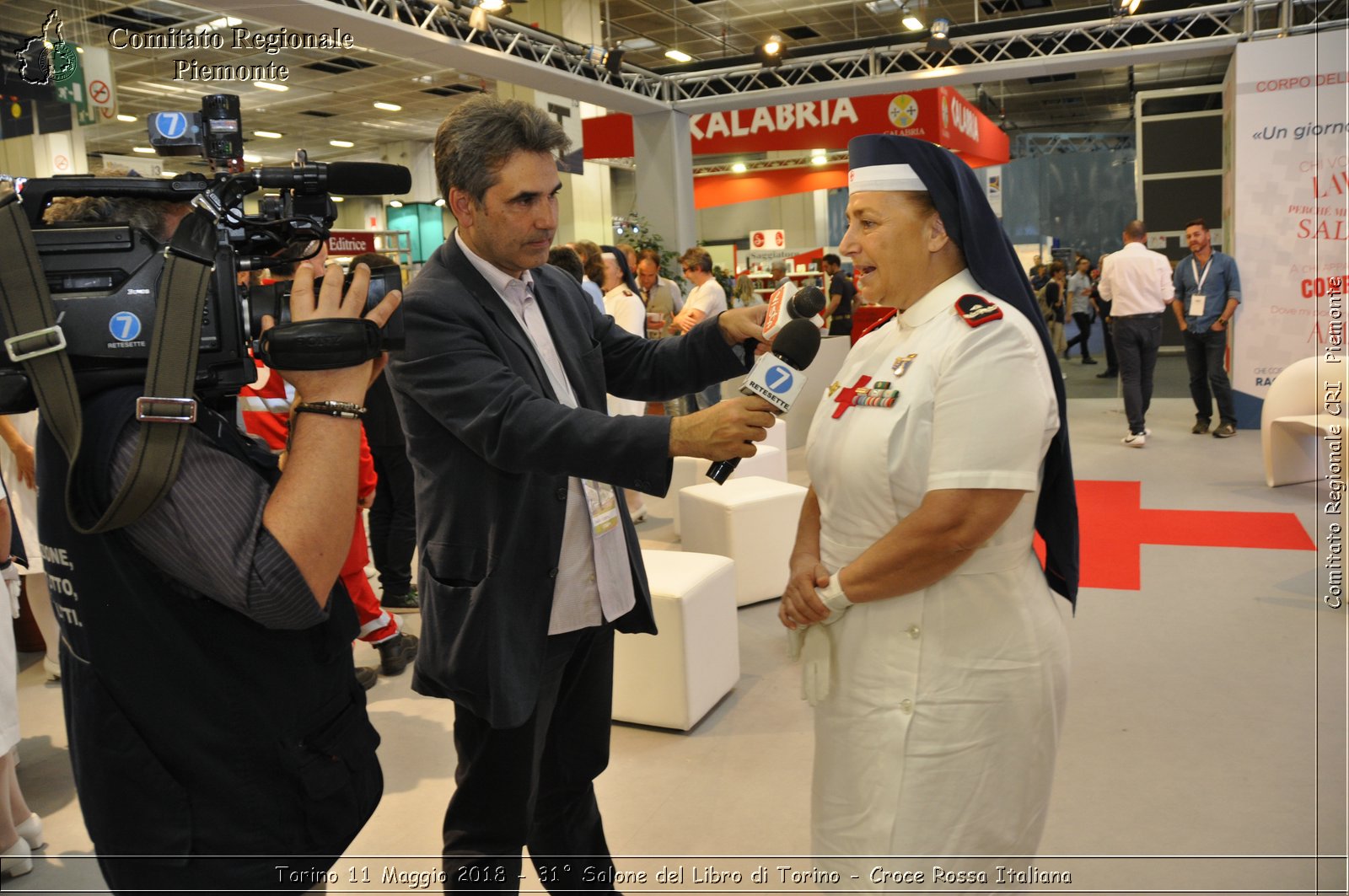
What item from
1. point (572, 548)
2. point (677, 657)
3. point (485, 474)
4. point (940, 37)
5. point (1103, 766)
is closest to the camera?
point (485, 474)

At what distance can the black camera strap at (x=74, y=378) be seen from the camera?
1060 mm

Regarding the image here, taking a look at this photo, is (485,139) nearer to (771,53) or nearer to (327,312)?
(327,312)

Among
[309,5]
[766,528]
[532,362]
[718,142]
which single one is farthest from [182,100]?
[532,362]

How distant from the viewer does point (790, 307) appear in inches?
73.1

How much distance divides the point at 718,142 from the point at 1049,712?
464 inches

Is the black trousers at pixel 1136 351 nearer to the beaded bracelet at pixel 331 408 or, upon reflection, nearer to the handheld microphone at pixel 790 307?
the handheld microphone at pixel 790 307

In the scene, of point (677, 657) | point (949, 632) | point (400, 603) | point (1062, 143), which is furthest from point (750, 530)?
point (1062, 143)

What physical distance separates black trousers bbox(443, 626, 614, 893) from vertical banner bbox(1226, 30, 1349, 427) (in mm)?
8183

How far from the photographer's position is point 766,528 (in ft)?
15.4

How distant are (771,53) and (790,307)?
997 cm

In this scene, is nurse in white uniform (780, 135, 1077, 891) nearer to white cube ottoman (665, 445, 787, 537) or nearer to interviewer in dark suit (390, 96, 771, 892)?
interviewer in dark suit (390, 96, 771, 892)

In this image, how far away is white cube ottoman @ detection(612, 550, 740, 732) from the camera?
340 cm

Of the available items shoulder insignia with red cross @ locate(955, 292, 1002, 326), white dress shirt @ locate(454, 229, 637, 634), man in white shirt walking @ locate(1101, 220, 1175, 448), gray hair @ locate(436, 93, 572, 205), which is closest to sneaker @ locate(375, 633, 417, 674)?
white dress shirt @ locate(454, 229, 637, 634)

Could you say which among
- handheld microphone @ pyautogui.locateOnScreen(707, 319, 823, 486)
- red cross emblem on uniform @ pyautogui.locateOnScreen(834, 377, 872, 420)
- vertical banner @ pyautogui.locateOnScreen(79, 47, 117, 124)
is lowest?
red cross emblem on uniform @ pyautogui.locateOnScreen(834, 377, 872, 420)
